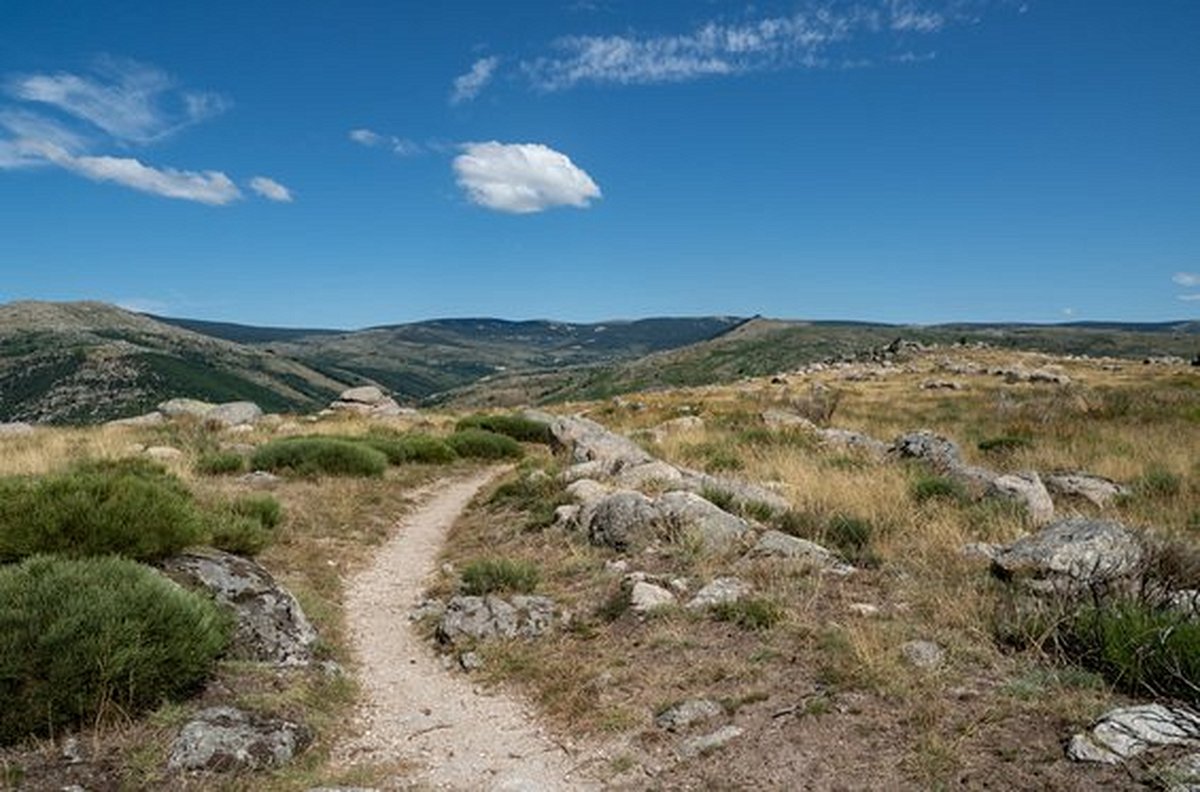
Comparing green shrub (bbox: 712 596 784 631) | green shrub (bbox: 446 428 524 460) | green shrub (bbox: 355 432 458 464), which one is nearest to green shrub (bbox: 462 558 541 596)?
green shrub (bbox: 712 596 784 631)

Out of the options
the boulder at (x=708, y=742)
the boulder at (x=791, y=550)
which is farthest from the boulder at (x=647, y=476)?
the boulder at (x=708, y=742)

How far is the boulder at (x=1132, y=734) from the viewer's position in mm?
4758

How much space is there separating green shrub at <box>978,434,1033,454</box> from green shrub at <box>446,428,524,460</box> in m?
13.7

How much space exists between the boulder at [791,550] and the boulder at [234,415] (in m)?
24.6

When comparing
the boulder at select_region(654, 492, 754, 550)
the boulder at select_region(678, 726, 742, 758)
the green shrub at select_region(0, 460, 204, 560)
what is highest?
the green shrub at select_region(0, 460, 204, 560)

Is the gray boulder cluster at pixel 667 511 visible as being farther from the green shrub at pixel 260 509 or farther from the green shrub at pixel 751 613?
the green shrub at pixel 260 509

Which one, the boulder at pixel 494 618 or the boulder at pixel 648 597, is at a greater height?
the boulder at pixel 648 597

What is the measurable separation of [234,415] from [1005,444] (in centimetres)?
2736

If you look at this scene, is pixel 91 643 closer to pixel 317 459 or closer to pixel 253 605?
pixel 253 605

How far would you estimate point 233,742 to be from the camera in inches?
225

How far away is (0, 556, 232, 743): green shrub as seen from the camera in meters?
5.57

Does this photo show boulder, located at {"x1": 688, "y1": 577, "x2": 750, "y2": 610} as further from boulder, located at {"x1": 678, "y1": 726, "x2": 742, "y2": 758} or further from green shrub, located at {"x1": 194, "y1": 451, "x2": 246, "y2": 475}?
green shrub, located at {"x1": 194, "y1": 451, "x2": 246, "y2": 475}

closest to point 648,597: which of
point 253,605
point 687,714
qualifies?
point 687,714

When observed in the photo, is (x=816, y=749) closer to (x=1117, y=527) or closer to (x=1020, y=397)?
(x=1117, y=527)
